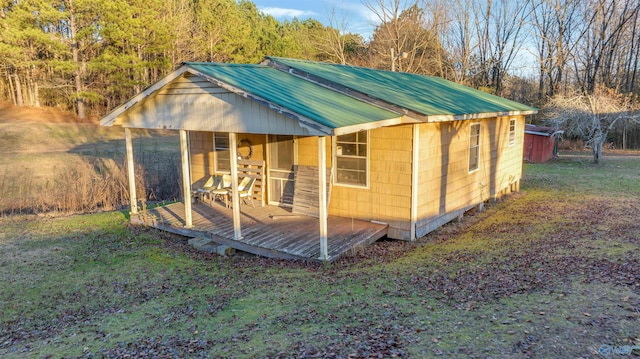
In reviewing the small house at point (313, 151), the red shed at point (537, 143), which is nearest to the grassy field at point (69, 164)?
the small house at point (313, 151)

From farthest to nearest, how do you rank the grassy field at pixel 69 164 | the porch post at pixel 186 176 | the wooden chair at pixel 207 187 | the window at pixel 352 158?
the grassy field at pixel 69 164 → the wooden chair at pixel 207 187 → the window at pixel 352 158 → the porch post at pixel 186 176

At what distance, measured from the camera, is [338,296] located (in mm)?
5891

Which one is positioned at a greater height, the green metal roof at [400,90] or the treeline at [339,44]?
the treeline at [339,44]

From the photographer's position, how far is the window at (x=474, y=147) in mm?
10891

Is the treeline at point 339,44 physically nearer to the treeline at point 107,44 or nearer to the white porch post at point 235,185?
the treeline at point 107,44

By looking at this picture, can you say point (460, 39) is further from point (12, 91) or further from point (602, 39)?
point (12, 91)

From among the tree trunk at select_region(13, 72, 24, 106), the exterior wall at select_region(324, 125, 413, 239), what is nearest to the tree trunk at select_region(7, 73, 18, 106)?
the tree trunk at select_region(13, 72, 24, 106)

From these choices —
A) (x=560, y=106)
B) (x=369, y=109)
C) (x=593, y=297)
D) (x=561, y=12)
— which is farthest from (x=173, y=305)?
(x=561, y=12)

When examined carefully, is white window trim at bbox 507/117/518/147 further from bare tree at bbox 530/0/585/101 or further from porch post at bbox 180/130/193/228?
bare tree at bbox 530/0/585/101

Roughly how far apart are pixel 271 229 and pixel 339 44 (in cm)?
2583

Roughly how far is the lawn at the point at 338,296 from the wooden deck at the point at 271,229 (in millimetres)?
249

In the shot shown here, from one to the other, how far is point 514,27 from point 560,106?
1641cm

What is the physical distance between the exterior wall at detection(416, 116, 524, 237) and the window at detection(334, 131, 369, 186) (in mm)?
1176

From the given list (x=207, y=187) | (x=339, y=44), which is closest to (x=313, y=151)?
(x=207, y=187)
